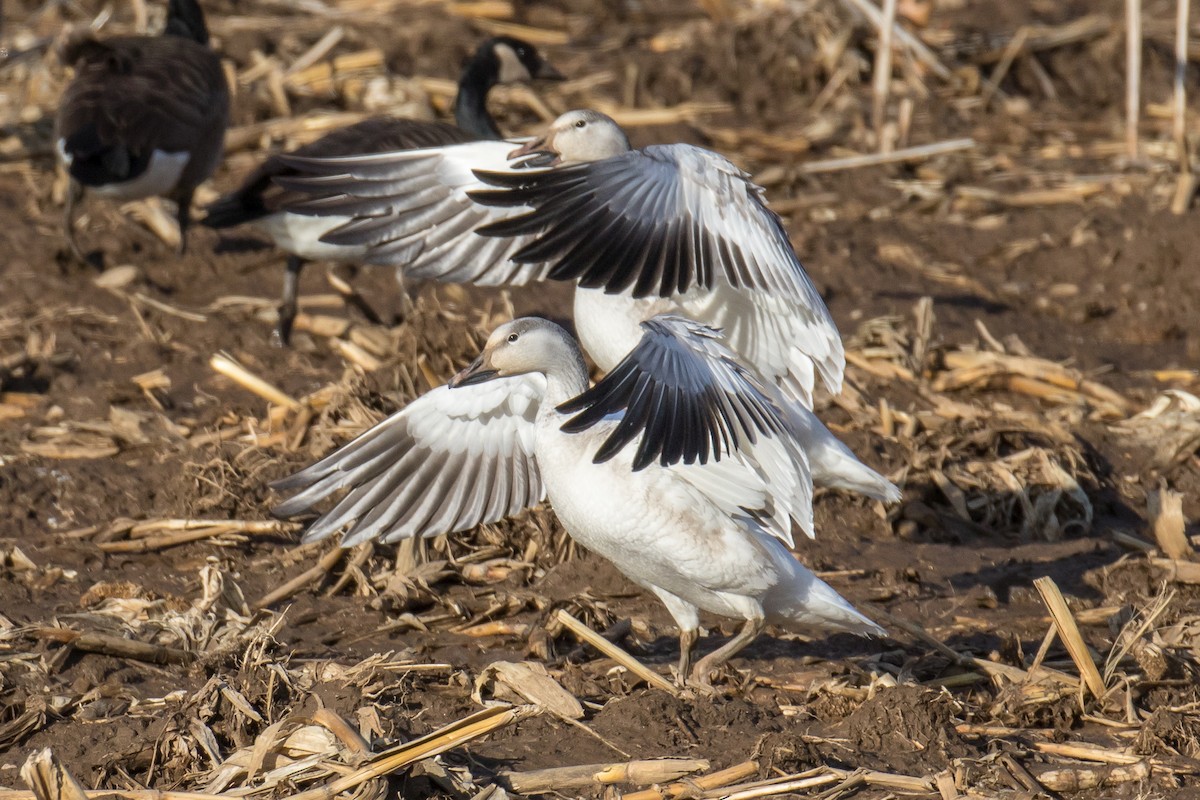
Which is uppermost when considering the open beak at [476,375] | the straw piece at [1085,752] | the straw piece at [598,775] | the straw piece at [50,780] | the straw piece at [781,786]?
the open beak at [476,375]

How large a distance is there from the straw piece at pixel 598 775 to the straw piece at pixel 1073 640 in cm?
150

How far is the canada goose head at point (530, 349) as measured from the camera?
5.26 meters

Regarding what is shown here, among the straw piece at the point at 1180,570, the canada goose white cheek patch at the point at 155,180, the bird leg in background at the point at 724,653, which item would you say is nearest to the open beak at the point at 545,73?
the canada goose white cheek patch at the point at 155,180

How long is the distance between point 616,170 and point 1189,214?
20.9ft

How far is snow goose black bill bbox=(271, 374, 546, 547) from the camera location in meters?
5.84

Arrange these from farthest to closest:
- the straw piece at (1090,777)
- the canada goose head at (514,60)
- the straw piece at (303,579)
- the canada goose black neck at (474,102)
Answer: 1. the canada goose head at (514,60)
2. the canada goose black neck at (474,102)
3. the straw piece at (303,579)
4. the straw piece at (1090,777)

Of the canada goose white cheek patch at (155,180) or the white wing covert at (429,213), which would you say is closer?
the white wing covert at (429,213)

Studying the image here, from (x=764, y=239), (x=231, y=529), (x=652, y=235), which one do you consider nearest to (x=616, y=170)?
(x=652, y=235)

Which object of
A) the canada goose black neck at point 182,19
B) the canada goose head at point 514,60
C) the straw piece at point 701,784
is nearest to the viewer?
the straw piece at point 701,784

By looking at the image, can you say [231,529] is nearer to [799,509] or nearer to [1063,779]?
[799,509]

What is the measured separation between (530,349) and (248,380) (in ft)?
9.70

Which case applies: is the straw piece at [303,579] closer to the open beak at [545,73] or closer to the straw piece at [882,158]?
the open beak at [545,73]

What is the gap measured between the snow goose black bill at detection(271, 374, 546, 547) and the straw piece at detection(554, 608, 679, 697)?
1.74 ft

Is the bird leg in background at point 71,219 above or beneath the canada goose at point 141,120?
beneath
